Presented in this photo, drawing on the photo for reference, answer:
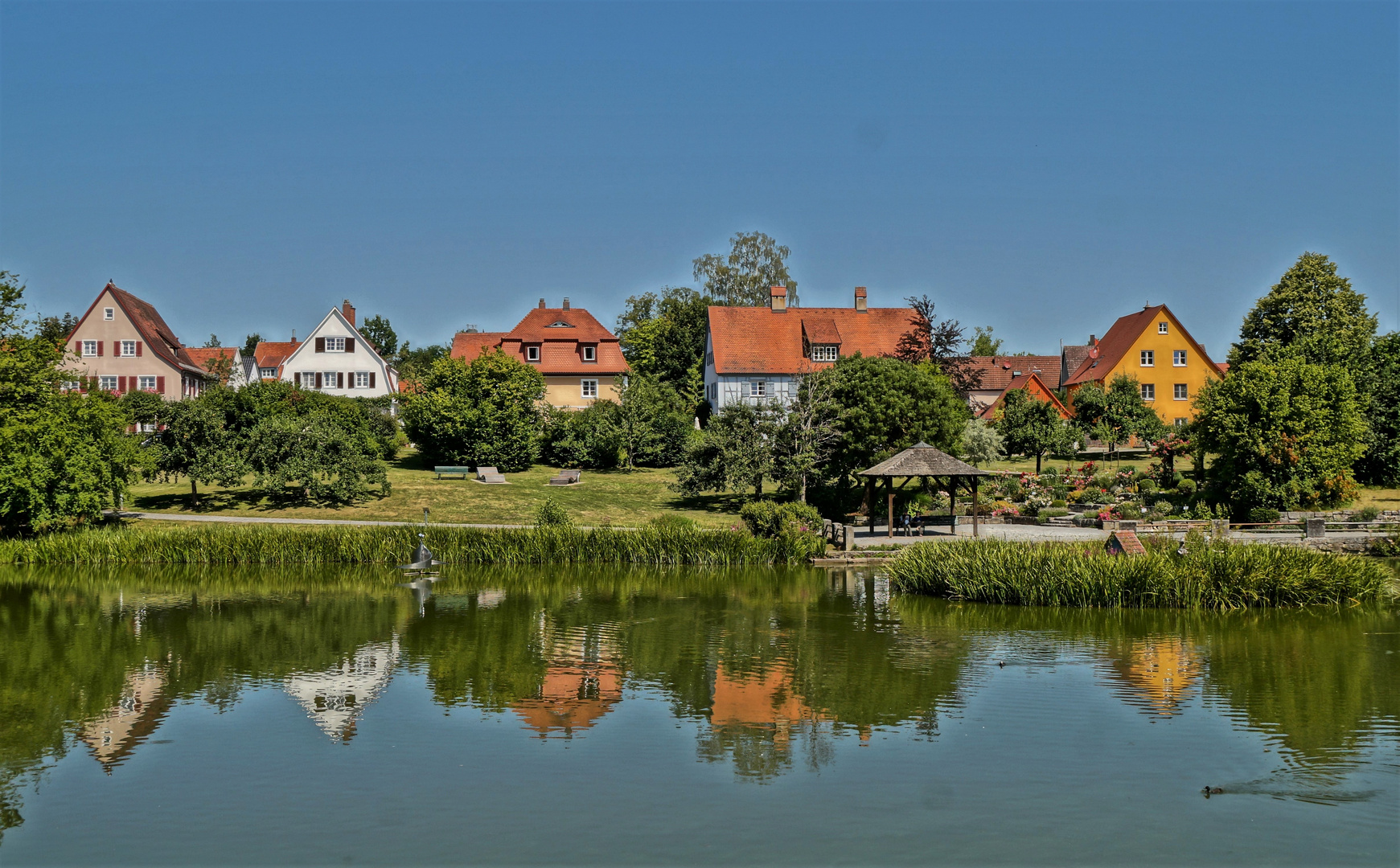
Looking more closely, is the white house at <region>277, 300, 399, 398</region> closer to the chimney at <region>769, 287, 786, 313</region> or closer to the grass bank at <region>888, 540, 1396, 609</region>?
the chimney at <region>769, 287, 786, 313</region>

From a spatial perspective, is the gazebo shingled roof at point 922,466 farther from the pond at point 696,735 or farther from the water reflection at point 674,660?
the pond at point 696,735

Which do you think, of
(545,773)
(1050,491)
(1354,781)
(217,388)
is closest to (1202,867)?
(1354,781)

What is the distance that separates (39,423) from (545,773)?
29885mm

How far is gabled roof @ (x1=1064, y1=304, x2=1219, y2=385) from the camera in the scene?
69.6 m

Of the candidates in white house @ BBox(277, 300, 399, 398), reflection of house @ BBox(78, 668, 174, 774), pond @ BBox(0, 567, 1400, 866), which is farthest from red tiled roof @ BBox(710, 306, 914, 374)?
reflection of house @ BBox(78, 668, 174, 774)

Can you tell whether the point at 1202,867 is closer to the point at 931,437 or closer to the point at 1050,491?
the point at 931,437

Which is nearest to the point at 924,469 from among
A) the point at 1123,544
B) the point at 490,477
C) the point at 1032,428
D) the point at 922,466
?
the point at 922,466

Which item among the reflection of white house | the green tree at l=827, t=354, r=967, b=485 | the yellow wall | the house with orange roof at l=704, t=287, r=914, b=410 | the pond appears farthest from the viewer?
the yellow wall

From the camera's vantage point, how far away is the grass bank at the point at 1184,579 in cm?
2612

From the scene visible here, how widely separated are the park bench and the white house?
25.1 meters

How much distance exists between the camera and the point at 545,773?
14312 millimetres

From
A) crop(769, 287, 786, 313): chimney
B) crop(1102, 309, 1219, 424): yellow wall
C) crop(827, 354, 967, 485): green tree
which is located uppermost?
crop(769, 287, 786, 313): chimney

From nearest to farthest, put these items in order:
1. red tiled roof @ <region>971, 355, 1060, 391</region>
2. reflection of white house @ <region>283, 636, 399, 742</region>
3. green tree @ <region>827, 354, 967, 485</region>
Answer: reflection of white house @ <region>283, 636, 399, 742</region> < green tree @ <region>827, 354, 967, 485</region> < red tiled roof @ <region>971, 355, 1060, 391</region>

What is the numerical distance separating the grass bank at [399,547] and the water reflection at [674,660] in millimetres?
3539
